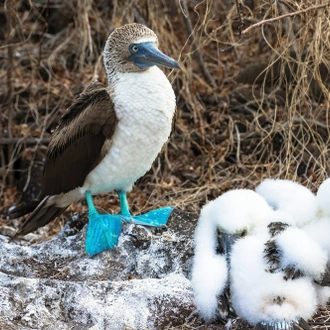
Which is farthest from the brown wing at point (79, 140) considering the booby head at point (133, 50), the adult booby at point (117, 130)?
the booby head at point (133, 50)

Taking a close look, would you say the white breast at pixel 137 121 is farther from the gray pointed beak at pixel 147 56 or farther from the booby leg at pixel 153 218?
the booby leg at pixel 153 218

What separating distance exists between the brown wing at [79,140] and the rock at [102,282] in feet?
1.13

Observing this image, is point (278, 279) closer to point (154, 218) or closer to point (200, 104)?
point (154, 218)

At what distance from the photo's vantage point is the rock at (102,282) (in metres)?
3.18

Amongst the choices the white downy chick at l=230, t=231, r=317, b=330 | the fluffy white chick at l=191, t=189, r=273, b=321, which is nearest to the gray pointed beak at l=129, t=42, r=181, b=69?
the fluffy white chick at l=191, t=189, r=273, b=321

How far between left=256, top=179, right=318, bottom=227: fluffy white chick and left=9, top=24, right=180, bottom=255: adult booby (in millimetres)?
656

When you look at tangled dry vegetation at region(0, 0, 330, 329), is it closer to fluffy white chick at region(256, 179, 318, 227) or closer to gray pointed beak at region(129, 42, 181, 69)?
fluffy white chick at region(256, 179, 318, 227)

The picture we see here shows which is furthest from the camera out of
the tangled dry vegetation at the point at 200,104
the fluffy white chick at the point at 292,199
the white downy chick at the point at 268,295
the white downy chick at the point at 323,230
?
A: the tangled dry vegetation at the point at 200,104

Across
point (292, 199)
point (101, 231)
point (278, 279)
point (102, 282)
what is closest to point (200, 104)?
point (101, 231)

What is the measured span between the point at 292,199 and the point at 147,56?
1.11m

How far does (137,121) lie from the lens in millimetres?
3684

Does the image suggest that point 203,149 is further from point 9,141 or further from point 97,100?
point 97,100

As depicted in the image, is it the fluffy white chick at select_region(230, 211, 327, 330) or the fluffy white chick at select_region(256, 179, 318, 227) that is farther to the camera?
the fluffy white chick at select_region(256, 179, 318, 227)

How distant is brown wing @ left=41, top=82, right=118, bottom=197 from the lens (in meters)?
3.75
